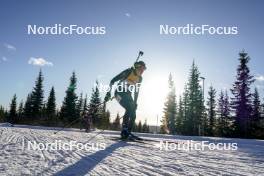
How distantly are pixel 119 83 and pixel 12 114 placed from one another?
8175 centimetres

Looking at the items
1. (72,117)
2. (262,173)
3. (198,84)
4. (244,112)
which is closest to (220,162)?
(262,173)

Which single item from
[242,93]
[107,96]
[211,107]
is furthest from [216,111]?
[107,96]

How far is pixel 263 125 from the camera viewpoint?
1848 inches

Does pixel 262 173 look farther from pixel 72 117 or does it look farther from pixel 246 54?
pixel 72 117

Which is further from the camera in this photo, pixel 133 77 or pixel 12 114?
pixel 12 114

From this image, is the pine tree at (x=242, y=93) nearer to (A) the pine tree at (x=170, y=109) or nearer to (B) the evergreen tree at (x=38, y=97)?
(A) the pine tree at (x=170, y=109)

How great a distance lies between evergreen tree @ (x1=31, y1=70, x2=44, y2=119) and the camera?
67.8 m

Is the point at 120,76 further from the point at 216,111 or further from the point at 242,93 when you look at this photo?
the point at 216,111

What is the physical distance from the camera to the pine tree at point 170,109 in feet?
197

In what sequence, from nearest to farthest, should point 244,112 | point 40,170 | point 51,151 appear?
1. point 40,170
2. point 51,151
3. point 244,112

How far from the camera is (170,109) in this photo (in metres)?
61.4

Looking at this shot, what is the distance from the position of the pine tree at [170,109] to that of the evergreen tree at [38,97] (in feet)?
89.2

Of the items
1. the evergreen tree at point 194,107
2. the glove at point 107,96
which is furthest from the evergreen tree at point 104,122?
the glove at point 107,96

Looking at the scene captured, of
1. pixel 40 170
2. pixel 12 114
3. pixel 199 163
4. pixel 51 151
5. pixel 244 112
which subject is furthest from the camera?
pixel 12 114
